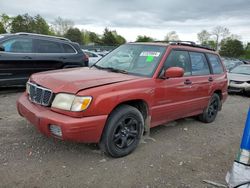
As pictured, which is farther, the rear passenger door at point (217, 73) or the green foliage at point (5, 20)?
the green foliage at point (5, 20)

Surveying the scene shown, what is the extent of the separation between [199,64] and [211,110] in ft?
4.15

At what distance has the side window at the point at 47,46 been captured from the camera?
7.35 m

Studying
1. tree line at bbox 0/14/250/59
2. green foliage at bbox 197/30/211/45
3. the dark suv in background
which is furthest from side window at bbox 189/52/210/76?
green foliage at bbox 197/30/211/45

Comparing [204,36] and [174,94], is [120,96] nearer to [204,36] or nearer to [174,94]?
[174,94]

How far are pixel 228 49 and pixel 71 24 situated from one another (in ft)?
138

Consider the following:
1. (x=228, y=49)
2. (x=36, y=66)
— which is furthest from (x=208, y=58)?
(x=228, y=49)

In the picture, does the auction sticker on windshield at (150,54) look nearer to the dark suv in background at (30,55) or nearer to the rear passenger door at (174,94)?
the rear passenger door at (174,94)

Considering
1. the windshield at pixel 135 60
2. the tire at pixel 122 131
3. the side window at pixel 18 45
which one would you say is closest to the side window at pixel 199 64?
the windshield at pixel 135 60

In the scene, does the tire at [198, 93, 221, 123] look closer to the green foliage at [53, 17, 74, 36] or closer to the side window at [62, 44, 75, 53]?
the side window at [62, 44, 75, 53]

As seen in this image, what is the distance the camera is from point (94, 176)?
3.09 m

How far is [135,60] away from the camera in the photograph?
4234 millimetres

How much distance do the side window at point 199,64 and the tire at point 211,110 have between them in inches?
29.7

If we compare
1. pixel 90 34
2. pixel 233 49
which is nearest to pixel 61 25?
pixel 90 34

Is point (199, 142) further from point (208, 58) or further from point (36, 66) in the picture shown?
point (36, 66)
